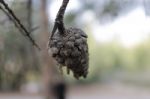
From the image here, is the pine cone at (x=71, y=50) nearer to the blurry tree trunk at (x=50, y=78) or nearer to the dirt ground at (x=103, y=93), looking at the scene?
the blurry tree trunk at (x=50, y=78)

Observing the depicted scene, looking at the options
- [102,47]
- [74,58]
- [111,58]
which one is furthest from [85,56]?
[111,58]

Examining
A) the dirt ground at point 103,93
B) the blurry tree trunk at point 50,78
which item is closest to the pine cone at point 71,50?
the blurry tree trunk at point 50,78

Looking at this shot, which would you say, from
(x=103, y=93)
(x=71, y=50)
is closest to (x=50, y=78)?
(x=71, y=50)

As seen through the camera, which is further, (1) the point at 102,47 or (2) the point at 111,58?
(2) the point at 111,58

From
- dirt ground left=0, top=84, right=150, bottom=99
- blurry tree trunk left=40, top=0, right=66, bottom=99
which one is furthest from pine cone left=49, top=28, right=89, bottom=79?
dirt ground left=0, top=84, right=150, bottom=99

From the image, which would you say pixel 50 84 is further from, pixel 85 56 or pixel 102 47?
pixel 102 47

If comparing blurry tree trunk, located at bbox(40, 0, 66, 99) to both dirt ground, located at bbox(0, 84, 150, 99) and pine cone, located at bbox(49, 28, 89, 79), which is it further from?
dirt ground, located at bbox(0, 84, 150, 99)
